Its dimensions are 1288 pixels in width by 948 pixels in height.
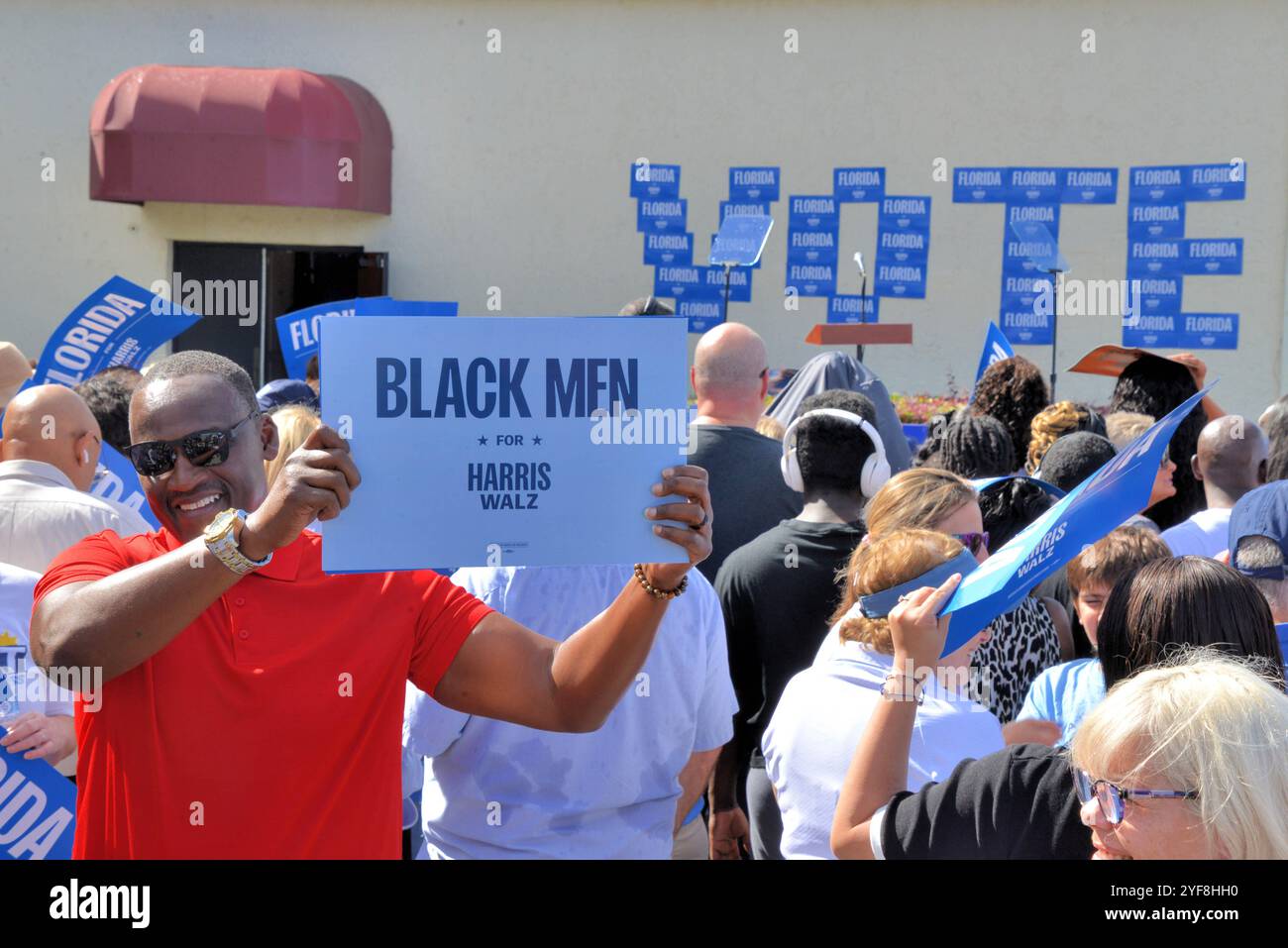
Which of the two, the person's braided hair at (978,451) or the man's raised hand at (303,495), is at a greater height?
the man's raised hand at (303,495)

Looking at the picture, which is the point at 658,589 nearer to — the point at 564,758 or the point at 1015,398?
the point at 564,758

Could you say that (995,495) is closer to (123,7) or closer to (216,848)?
(216,848)

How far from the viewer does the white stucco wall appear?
14758mm

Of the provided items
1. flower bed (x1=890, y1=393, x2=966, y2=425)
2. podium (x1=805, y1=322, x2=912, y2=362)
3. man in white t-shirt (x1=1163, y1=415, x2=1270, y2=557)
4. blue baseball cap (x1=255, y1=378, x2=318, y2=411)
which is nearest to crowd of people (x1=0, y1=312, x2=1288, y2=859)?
man in white t-shirt (x1=1163, y1=415, x2=1270, y2=557)

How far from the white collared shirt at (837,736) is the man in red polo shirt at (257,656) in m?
0.70

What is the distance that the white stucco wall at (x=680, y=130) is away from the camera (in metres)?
14.8

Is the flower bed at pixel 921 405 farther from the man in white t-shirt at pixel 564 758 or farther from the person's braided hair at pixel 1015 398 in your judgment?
the man in white t-shirt at pixel 564 758

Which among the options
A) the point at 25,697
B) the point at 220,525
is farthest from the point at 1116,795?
the point at 25,697

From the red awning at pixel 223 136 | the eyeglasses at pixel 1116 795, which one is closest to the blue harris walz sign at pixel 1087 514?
the eyeglasses at pixel 1116 795

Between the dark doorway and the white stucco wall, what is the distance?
0.72 feet

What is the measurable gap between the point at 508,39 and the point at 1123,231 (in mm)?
7212

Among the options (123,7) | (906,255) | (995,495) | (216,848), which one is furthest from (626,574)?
(123,7)

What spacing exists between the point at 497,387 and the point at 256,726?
691mm
